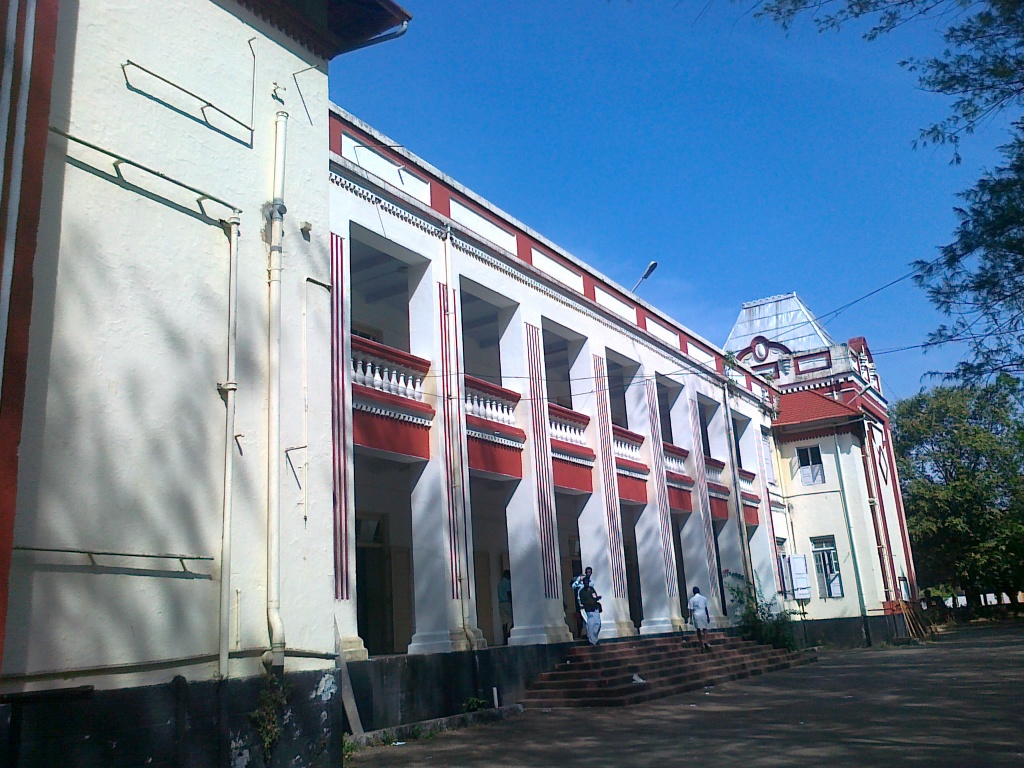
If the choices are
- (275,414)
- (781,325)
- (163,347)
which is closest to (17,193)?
(163,347)

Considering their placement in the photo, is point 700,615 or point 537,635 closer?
point 537,635

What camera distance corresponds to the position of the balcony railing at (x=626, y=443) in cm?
1642

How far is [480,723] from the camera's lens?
34.9 feet

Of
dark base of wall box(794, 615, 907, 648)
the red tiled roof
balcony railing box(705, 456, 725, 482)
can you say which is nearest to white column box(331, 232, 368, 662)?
balcony railing box(705, 456, 725, 482)

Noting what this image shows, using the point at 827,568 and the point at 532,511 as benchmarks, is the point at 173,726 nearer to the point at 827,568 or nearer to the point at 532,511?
the point at 532,511

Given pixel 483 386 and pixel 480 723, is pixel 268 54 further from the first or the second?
pixel 480 723

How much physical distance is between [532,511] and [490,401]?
180cm

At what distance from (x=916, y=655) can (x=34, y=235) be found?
19.1 m

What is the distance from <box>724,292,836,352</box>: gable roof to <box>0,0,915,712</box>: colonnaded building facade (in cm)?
1994

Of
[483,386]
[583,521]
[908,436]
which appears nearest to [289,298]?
[483,386]

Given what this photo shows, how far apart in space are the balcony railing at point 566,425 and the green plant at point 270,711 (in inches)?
332

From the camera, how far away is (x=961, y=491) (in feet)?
108

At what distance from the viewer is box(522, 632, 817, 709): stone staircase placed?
1224 centimetres

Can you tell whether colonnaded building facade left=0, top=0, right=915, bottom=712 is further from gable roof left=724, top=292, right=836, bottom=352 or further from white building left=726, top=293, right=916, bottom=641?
gable roof left=724, top=292, right=836, bottom=352
